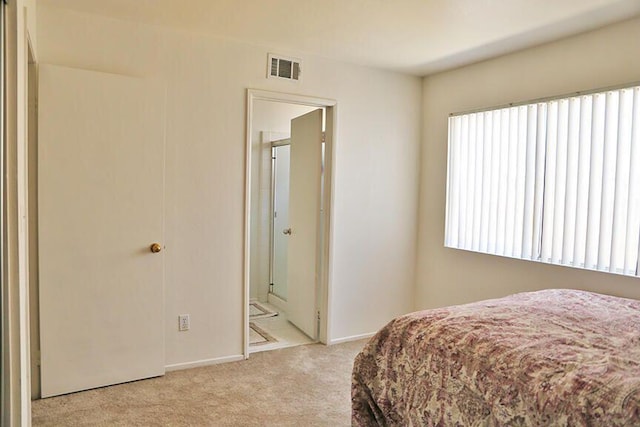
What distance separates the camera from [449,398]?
1775mm

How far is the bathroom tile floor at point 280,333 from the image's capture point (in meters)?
3.73

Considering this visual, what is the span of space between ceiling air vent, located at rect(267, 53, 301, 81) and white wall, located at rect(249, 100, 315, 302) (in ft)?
4.88

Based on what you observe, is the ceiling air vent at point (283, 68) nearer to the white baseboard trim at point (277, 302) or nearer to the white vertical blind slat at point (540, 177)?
the white vertical blind slat at point (540, 177)

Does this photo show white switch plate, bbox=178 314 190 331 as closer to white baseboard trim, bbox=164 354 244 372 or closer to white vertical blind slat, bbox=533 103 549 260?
white baseboard trim, bbox=164 354 244 372

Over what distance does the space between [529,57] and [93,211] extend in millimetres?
3217

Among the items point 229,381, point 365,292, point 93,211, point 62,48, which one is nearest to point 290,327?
point 365,292

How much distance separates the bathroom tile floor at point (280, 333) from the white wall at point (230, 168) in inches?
12.2

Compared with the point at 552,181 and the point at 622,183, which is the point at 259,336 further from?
the point at 622,183

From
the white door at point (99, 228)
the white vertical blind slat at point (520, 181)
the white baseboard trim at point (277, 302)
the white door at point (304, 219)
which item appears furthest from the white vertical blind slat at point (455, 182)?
the white door at point (99, 228)

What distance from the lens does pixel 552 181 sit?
10.1 ft

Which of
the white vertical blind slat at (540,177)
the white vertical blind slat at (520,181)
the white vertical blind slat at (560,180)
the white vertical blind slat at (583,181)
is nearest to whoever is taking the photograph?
the white vertical blind slat at (583,181)

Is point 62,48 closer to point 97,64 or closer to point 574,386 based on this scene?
point 97,64

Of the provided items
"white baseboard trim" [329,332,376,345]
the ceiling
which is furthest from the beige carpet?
the ceiling

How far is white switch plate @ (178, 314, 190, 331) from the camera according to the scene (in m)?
3.18
